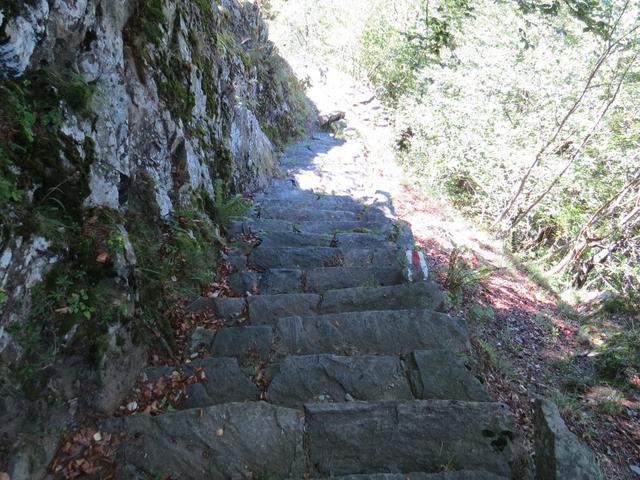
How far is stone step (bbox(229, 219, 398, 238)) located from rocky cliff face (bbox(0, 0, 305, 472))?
81 centimetres

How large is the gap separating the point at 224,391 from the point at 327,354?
79 cm

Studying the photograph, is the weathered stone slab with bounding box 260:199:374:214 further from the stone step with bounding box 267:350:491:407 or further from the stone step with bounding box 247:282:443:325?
the stone step with bounding box 267:350:491:407

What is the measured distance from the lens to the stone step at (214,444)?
2244 millimetres

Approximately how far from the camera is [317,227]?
6.05 meters

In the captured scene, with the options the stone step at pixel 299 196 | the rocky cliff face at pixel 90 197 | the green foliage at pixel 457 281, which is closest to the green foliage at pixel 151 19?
the rocky cliff face at pixel 90 197

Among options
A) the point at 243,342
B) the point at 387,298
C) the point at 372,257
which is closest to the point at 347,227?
the point at 372,257

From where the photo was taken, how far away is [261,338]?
3.29 metres

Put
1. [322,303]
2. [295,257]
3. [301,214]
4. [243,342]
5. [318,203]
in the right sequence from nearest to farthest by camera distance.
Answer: [243,342] < [322,303] < [295,257] < [301,214] < [318,203]

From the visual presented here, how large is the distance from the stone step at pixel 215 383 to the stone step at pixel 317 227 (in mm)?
2609

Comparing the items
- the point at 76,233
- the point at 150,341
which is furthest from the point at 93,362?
the point at 76,233

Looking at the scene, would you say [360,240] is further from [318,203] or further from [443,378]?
[443,378]

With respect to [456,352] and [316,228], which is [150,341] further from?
[316,228]

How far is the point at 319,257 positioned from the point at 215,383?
232cm

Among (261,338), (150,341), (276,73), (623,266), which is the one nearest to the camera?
(150,341)
